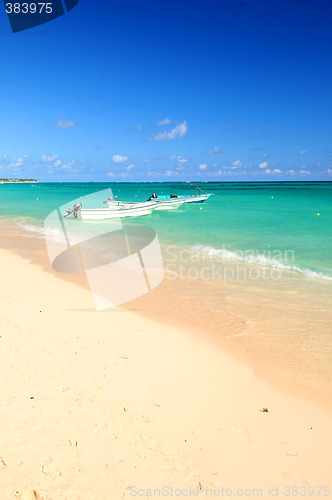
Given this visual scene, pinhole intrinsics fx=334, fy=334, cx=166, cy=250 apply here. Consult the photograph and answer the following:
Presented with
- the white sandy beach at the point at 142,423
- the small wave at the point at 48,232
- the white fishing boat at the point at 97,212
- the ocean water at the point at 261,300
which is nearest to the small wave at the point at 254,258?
the ocean water at the point at 261,300

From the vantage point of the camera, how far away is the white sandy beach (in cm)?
283

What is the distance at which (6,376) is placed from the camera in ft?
13.3

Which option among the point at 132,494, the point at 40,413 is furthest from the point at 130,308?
the point at 132,494

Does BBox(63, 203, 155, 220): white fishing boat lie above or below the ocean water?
below

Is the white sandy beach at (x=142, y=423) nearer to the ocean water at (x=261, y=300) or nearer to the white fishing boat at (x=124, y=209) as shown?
the ocean water at (x=261, y=300)

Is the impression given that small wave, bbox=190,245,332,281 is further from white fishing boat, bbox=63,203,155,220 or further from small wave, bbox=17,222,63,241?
white fishing boat, bbox=63,203,155,220

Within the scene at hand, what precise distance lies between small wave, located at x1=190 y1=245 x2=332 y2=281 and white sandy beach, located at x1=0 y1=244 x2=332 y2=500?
6346 millimetres

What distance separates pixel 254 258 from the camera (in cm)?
1268

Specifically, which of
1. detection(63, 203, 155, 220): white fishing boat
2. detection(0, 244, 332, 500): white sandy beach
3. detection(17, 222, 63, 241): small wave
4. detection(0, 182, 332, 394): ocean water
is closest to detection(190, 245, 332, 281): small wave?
detection(0, 182, 332, 394): ocean water

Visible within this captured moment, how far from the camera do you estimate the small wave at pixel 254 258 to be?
34.4 feet

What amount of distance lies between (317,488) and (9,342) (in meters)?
4.23

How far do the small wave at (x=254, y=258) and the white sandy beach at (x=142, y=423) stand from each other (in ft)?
20.8

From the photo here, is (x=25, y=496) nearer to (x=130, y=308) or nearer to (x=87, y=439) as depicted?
(x=87, y=439)

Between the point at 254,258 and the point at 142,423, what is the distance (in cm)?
999
